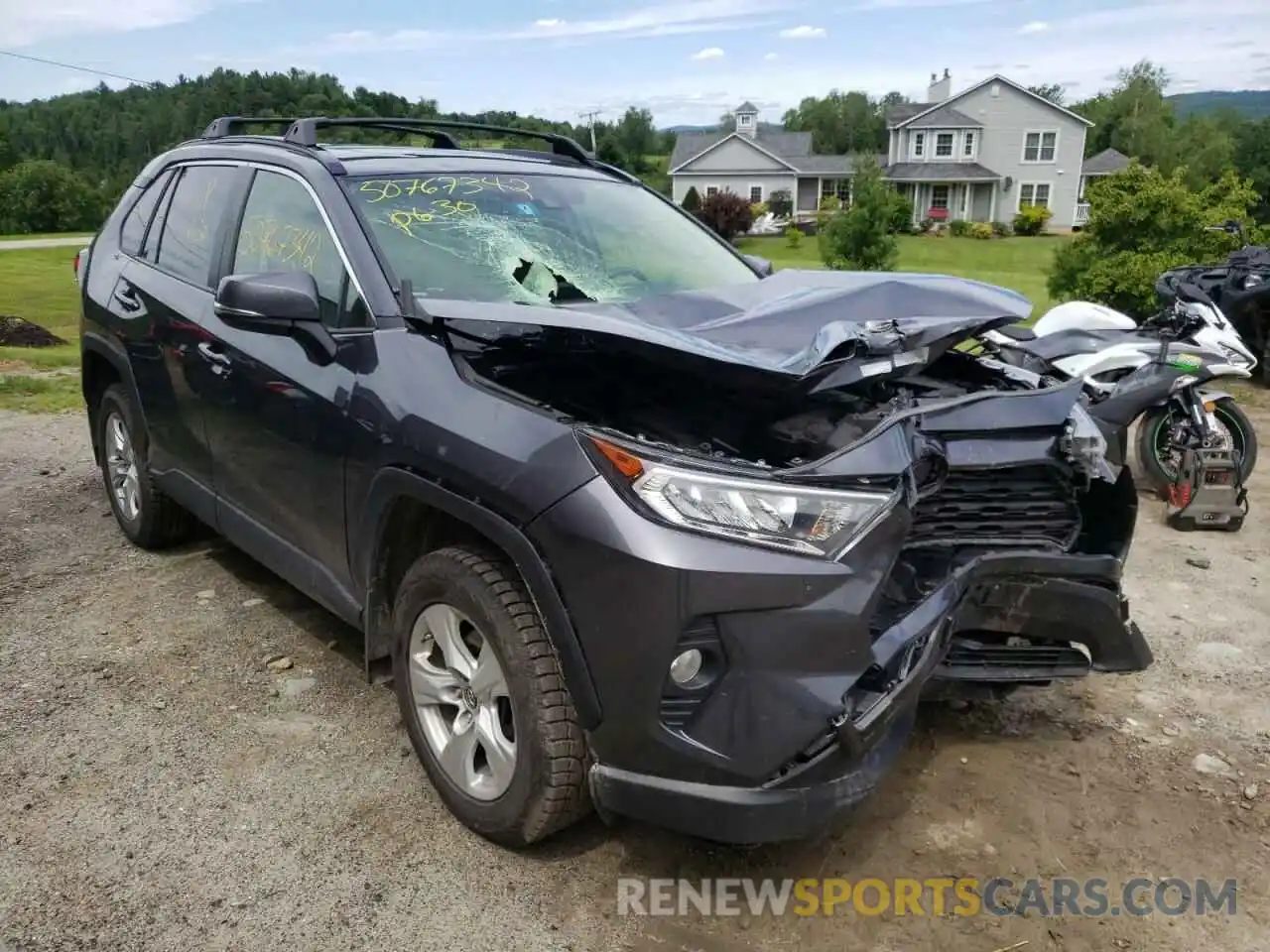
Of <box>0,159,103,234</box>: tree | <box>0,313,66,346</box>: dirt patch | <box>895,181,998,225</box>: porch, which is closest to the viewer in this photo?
<box>0,313,66,346</box>: dirt patch

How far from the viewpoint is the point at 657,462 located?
7.73ft

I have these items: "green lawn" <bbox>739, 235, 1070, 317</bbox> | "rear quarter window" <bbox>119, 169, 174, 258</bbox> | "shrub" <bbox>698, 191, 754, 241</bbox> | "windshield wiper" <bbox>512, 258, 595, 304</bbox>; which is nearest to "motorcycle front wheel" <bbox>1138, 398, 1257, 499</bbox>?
"windshield wiper" <bbox>512, 258, 595, 304</bbox>

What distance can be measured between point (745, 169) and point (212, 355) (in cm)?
6107

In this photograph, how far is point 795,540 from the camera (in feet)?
7.73

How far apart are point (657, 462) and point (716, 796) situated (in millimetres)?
786

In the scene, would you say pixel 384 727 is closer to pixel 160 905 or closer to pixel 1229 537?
pixel 160 905

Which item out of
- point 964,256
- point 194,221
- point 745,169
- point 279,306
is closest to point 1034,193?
point 745,169

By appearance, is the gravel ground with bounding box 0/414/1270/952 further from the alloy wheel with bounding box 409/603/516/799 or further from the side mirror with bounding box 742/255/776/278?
the side mirror with bounding box 742/255/776/278

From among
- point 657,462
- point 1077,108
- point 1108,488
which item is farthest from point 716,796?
point 1077,108

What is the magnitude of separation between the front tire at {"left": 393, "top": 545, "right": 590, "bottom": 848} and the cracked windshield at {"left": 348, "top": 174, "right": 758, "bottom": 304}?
1038 mm

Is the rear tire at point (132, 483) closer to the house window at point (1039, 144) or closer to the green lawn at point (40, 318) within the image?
the green lawn at point (40, 318)

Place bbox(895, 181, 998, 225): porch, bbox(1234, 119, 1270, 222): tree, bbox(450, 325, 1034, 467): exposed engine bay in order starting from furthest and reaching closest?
bbox(1234, 119, 1270, 222): tree
bbox(895, 181, 998, 225): porch
bbox(450, 325, 1034, 467): exposed engine bay

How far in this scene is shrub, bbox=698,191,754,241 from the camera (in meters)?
41.3

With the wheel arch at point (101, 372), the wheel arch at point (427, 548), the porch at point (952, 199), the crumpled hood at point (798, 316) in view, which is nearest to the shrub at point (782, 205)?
the porch at point (952, 199)
